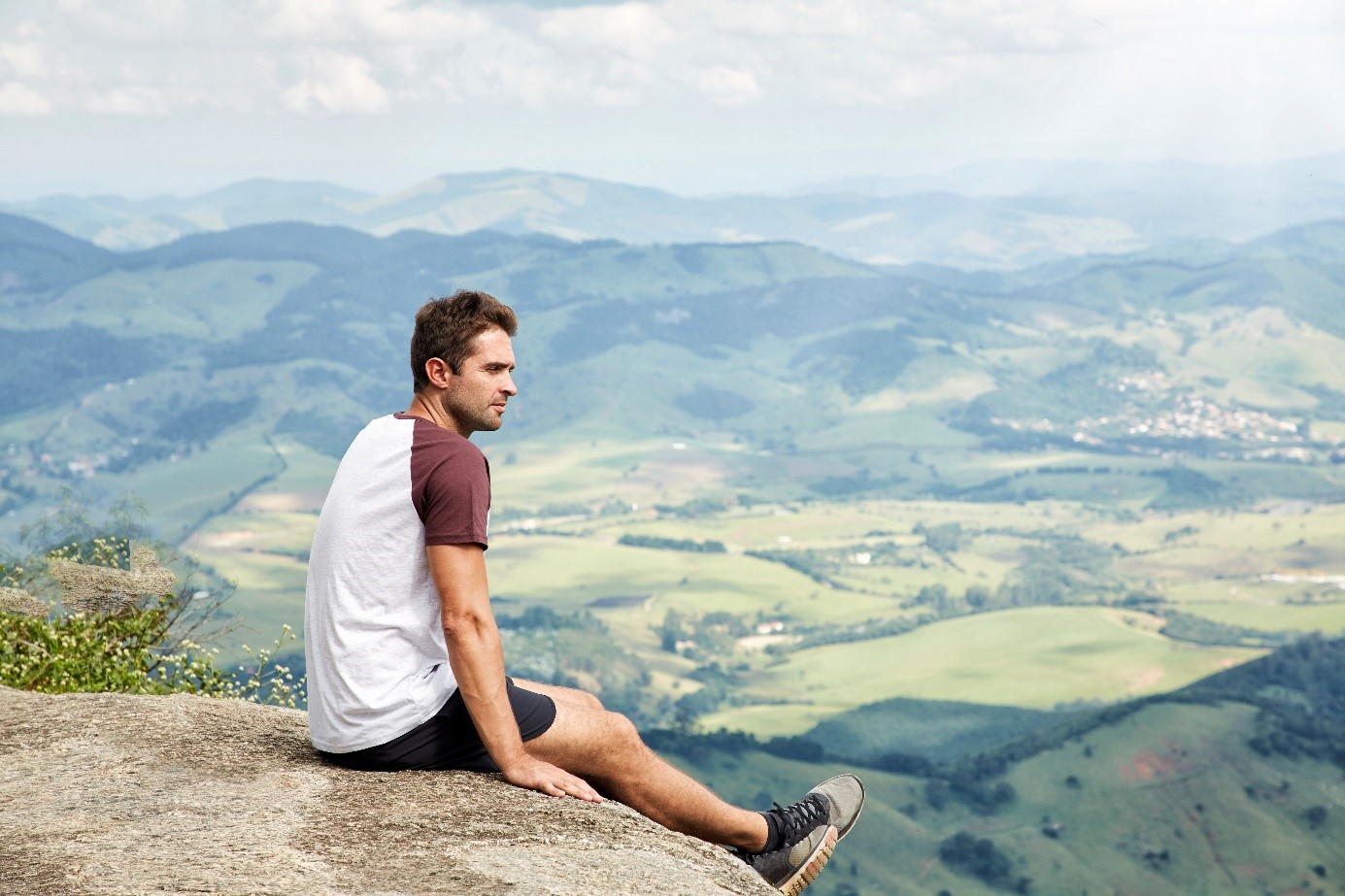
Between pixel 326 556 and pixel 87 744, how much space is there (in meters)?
2.79

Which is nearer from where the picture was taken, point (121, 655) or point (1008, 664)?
point (121, 655)

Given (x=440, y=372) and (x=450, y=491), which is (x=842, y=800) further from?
(x=440, y=372)

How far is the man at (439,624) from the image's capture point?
7.05 meters

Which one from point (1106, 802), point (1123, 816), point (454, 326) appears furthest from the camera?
point (1106, 802)

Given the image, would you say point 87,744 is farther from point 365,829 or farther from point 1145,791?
point 1145,791

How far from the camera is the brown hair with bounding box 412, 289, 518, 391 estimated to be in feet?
24.2

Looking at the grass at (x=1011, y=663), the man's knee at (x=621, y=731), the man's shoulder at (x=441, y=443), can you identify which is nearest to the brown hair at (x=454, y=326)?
the man's shoulder at (x=441, y=443)

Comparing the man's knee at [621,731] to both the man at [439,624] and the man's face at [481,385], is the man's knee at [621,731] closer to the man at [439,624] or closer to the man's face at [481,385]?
the man at [439,624]

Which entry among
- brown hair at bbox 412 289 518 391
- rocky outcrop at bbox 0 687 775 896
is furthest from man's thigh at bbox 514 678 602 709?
brown hair at bbox 412 289 518 391

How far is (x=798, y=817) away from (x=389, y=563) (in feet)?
10.7

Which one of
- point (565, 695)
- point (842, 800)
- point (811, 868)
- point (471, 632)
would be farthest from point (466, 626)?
point (842, 800)

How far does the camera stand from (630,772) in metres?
8.02

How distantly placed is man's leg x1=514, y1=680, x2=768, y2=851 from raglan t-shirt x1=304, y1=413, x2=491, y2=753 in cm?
77

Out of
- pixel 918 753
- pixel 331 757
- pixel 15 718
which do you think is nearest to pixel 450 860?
pixel 331 757
